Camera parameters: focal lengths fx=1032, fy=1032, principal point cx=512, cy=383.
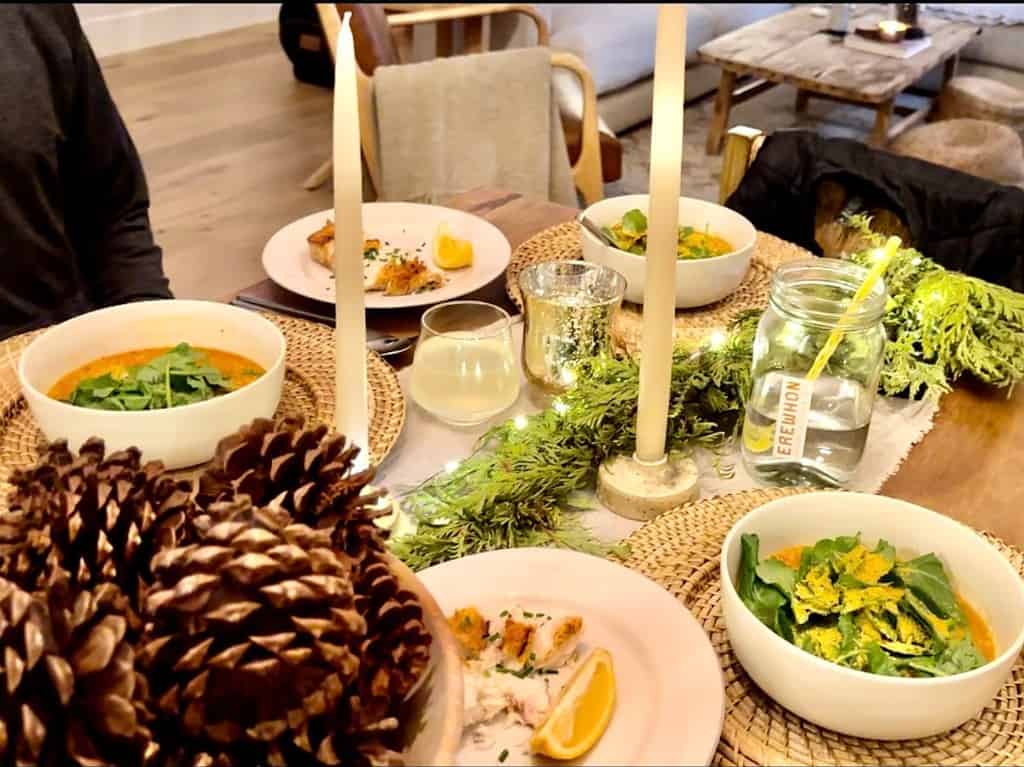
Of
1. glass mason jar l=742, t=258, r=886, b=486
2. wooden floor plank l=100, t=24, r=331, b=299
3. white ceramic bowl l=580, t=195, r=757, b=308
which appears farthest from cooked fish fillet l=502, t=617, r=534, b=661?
wooden floor plank l=100, t=24, r=331, b=299

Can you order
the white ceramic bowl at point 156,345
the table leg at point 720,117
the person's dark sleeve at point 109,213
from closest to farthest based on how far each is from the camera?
the white ceramic bowl at point 156,345, the person's dark sleeve at point 109,213, the table leg at point 720,117

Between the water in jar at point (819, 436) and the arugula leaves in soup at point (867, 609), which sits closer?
the arugula leaves in soup at point (867, 609)

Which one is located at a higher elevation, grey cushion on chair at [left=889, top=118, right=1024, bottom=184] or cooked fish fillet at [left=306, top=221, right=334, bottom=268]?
cooked fish fillet at [left=306, top=221, right=334, bottom=268]

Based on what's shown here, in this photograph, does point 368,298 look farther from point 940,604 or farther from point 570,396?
point 940,604

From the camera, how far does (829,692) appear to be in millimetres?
599

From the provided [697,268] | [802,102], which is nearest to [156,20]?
[802,102]

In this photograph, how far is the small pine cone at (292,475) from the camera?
0.56 meters

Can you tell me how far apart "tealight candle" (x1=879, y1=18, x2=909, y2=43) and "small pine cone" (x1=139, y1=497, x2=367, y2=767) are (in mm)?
4262

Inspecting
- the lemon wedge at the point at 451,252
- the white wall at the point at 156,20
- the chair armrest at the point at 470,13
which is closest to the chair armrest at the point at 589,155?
the chair armrest at the point at 470,13

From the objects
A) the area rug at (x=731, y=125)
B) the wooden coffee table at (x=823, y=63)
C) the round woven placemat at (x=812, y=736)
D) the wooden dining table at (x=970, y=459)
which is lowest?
the area rug at (x=731, y=125)

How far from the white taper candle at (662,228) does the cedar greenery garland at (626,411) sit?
0.07 meters

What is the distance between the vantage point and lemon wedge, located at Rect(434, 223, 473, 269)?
1.28m

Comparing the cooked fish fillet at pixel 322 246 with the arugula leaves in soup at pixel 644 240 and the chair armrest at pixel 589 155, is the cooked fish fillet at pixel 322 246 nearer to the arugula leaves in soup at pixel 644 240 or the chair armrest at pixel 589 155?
the arugula leaves in soup at pixel 644 240

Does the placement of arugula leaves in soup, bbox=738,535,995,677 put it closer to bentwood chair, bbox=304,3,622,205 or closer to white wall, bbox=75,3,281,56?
bentwood chair, bbox=304,3,622,205
